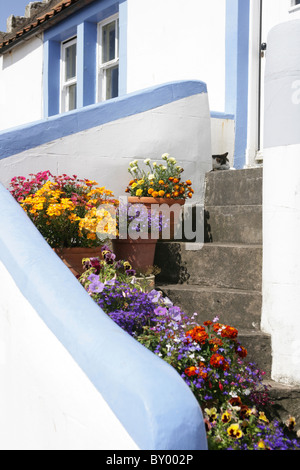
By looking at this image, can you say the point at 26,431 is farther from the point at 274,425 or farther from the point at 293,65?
the point at 293,65

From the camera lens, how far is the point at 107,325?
177 cm

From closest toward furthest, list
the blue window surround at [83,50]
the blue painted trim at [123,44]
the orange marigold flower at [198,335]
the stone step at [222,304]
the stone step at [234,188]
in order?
the orange marigold flower at [198,335] < the stone step at [222,304] < the stone step at [234,188] < the blue painted trim at [123,44] < the blue window surround at [83,50]

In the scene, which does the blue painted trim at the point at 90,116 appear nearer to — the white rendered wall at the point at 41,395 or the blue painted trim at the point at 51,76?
the white rendered wall at the point at 41,395

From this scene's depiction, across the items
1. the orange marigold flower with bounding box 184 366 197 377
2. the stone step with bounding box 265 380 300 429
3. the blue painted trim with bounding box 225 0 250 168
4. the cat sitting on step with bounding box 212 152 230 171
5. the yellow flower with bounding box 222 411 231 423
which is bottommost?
the stone step with bounding box 265 380 300 429

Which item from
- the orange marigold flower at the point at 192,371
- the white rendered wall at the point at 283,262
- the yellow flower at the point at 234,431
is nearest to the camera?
the yellow flower at the point at 234,431

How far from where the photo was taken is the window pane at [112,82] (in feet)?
25.6

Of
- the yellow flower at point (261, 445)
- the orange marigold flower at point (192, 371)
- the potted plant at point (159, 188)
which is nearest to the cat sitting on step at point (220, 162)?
the potted plant at point (159, 188)

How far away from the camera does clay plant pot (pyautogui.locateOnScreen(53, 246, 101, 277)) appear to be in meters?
3.79

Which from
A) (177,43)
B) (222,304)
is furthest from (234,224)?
(177,43)

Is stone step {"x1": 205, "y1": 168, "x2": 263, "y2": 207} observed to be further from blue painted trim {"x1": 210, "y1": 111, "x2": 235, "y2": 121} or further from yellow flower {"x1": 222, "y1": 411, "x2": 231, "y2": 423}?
yellow flower {"x1": 222, "y1": 411, "x2": 231, "y2": 423}

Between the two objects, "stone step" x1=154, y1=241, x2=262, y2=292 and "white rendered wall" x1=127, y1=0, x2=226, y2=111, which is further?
"white rendered wall" x1=127, y1=0, x2=226, y2=111

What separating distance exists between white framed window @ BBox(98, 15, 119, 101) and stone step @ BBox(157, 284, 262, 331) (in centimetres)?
477

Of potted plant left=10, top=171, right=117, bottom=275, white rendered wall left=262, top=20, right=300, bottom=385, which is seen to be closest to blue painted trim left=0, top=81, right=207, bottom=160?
potted plant left=10, top=171, right=117, bottom=275

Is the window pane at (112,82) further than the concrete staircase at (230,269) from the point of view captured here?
Yes
